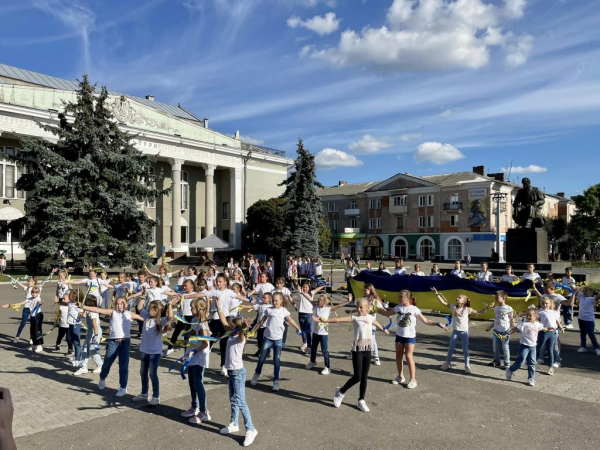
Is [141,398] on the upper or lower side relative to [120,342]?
lower

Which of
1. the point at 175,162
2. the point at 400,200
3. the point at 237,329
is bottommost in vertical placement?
the point at 237,329

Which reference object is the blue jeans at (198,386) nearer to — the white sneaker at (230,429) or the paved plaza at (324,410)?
the paved plaza at (324,410)

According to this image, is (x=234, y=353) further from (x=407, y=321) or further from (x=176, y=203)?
(x=176, y=203)

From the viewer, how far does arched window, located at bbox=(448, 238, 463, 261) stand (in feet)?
208

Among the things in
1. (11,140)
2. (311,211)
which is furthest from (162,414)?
(11,140)

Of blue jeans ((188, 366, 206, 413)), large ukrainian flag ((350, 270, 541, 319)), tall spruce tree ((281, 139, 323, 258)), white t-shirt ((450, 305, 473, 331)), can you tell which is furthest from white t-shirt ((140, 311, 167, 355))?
tall spruce tree ((281, 139, 323, 258))

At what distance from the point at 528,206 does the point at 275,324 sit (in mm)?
17594

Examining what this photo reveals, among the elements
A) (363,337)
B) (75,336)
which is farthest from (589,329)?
(75,336)

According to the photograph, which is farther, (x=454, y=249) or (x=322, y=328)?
(x=454, y=249)

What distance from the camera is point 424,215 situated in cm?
6638

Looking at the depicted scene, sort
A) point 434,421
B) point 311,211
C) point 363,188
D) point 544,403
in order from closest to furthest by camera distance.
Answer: point 434,421 < point 544,403 < point 311,211 < point 363,188

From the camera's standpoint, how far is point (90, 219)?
31516mm

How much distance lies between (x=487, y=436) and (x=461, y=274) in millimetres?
11296

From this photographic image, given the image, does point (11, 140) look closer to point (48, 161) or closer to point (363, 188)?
point (48, 161)
